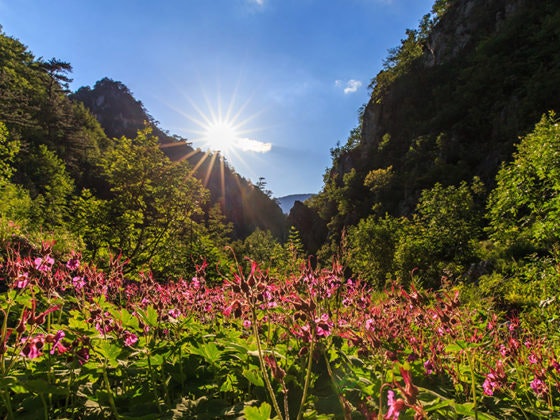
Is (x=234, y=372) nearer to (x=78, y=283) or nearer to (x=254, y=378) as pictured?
(x=254, y=378)

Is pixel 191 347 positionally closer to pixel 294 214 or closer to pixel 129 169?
pixel 129 169

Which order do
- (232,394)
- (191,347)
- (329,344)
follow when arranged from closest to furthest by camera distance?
(191,347) → (329,344) → (232,394)

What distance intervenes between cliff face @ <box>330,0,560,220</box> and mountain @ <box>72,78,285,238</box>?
66.3 meters

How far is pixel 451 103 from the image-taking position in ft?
174

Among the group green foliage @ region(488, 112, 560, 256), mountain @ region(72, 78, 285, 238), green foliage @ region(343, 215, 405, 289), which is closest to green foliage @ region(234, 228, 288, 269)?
green foliage @ region(343, 215, 405, 289)

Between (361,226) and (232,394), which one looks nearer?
(232,394)

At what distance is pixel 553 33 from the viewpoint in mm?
41938

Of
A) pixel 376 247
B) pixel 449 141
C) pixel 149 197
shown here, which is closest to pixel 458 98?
pixel 449 141

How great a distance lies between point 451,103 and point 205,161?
4389 inches

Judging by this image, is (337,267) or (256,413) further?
(337,267)

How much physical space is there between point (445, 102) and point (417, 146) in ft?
35.2

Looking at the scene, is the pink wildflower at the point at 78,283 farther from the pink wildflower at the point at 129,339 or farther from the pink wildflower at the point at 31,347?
the pink wildflower at the point at 31,347

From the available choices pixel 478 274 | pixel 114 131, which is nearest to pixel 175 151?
pixel 114 131

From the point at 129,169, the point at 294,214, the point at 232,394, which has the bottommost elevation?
the point at 232,394
